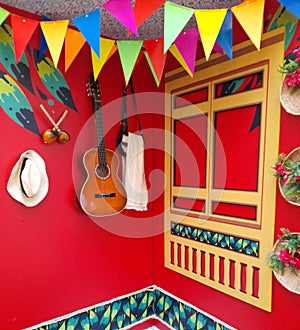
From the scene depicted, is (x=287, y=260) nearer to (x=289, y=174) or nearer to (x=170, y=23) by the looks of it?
(x=289, y=174)

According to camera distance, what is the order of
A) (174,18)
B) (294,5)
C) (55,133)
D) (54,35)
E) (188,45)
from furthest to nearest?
1. (55,133)
2. (188,45)
3. (54,35)
4. (174,18)
5. (294,5)

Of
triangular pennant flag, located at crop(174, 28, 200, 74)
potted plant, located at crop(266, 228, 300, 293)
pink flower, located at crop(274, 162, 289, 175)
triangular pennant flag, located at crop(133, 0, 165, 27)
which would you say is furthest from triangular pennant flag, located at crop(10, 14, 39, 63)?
potted plant, located at crop(266, 228, 300, 293)

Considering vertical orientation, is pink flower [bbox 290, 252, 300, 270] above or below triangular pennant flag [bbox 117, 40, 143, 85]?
below

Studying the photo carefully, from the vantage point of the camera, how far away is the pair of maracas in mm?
1531

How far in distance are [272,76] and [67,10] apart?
136 cm

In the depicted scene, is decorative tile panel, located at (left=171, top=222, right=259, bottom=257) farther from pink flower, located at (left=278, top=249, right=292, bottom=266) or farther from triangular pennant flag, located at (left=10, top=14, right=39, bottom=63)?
triangular pennant flag, located at (left=10, top=14, right=39, bottom=63)

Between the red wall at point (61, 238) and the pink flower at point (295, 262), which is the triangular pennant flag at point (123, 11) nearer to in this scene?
the red wall at point (61, 238)

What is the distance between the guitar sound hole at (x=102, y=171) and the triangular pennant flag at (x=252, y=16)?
120 centimetres

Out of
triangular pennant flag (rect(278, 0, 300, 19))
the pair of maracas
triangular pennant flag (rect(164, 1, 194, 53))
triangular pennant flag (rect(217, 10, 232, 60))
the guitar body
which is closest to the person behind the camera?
triangular pennant flag (rect(278, 0, 300, 19))

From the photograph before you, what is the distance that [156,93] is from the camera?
2.09m

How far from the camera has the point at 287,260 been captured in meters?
1.17

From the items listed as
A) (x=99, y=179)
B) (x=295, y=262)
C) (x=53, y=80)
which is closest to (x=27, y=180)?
(x=99, y=179)

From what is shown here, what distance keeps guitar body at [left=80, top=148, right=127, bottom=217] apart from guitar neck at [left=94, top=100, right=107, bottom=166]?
3 centimetres

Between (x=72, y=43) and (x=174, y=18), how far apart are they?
71cm
